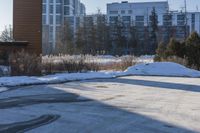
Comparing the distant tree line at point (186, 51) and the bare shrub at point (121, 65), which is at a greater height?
the distant tree line at point (186, 51)

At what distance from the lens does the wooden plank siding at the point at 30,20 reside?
32.1 metres

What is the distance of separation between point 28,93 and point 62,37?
222ft

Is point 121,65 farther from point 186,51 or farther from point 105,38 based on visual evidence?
point 105,38

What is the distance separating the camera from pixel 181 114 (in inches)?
428

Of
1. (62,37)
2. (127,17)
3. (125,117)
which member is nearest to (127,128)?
(125,117)

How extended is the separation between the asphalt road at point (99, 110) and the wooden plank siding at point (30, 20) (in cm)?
1518

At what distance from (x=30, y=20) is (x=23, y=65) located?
940 centimetres

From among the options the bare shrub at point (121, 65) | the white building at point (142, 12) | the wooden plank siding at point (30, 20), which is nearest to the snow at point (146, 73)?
the bare shrub at point (121, 65)

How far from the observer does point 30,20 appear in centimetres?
3231

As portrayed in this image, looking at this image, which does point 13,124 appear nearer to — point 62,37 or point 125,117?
point 125,117

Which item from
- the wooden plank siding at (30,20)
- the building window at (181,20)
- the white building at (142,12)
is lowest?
the wooden plank siding at (30,20)

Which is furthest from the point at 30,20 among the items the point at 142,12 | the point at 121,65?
the point at 142,12

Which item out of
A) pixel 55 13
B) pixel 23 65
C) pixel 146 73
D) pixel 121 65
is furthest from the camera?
pixel 55 13

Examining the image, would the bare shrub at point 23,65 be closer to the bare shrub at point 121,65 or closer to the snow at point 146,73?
the snow at point 146,73
